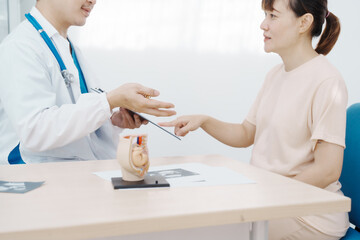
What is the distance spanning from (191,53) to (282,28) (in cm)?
151

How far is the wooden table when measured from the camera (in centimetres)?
65

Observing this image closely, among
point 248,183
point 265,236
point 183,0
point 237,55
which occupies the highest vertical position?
point 183,0

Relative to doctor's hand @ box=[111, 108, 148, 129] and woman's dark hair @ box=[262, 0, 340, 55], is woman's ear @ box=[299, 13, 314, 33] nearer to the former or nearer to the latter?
woman's dark hair @ box=[262, 0, 340, 55]

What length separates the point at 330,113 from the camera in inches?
50.0

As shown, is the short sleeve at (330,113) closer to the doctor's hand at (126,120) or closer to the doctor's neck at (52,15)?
the doctor's hand at (126,120)

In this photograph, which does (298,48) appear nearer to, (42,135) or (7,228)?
(42,135)

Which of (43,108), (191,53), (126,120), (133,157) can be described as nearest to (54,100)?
(43,108)

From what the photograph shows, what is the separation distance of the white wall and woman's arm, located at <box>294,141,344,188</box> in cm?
176

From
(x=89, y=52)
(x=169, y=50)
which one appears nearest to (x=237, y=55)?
(x=169, y=50)

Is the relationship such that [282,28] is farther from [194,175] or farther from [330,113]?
[194,175]

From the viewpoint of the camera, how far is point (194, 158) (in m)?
1.37

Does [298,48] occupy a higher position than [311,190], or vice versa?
[298,48]

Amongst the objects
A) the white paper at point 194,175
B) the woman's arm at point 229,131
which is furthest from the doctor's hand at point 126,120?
the white paper at point 194,175

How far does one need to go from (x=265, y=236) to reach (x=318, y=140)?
0.50m
